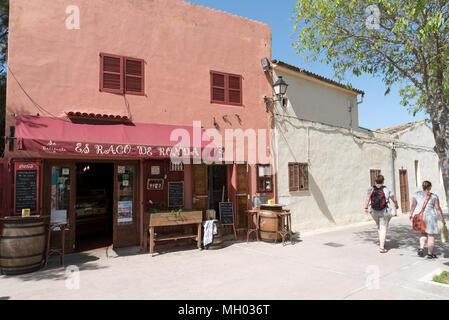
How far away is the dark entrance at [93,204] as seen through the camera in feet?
32.0

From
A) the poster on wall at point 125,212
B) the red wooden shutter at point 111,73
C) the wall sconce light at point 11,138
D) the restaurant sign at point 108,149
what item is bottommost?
the poster on wall at point 125,212

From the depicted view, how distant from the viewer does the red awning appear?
6375 millimetres

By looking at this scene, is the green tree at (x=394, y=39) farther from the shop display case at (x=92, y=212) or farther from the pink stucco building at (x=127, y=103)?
the shop display case at (x=92, y=212)

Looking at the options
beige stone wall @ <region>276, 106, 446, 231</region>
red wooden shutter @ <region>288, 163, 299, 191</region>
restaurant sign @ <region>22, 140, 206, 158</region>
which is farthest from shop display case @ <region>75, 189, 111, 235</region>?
red wooden shutter @ <region>288, 163, 299, 191</region>

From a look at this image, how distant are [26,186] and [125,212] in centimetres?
250

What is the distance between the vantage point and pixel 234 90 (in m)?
10.1

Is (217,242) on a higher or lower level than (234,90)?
lower

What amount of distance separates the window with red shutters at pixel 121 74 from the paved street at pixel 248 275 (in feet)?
14.6

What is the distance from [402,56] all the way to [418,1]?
5.49 feet

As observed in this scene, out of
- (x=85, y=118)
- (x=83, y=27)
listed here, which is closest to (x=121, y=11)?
(x=83, y=27)

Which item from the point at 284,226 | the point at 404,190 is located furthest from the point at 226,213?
the point at 404,190

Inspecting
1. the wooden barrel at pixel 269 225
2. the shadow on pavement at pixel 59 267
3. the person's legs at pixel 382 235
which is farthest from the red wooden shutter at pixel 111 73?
the person's legs at pixel 382 235

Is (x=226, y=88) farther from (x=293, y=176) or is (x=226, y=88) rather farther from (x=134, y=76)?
(x=293, y=176)
